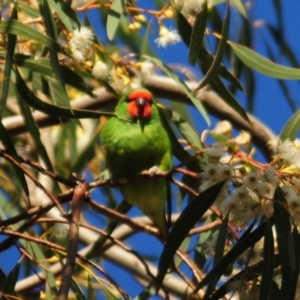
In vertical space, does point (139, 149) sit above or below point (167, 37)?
below

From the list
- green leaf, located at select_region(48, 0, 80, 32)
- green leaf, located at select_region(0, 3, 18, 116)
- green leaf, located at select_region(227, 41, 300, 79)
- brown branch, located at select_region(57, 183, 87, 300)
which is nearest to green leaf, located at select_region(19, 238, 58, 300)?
brown branch, located at select_region(57, 183, 87, 300)

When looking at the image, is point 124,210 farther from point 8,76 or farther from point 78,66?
point 8,76

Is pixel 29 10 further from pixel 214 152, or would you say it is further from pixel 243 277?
pixel 243 277

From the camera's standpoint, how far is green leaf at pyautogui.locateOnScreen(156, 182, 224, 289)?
6.62ft

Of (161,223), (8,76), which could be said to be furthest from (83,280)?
(8,76)

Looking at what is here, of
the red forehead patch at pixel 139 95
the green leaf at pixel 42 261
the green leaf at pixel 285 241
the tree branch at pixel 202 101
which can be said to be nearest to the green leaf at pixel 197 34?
the green leaf at pixel 285 241

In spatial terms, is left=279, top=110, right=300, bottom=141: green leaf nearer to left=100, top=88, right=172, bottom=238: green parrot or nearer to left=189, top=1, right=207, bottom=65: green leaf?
left=189, top=1, right=207, bottom=65: green leaf

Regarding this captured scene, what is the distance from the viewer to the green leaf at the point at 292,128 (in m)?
2.38

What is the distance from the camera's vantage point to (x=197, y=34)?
86.0 inches

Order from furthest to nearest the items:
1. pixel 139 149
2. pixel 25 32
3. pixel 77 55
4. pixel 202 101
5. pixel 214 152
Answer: pixel 202 101
pixel 139 149
pixel 77 55
pixel 25 32
pixel 214 152

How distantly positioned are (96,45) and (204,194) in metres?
0.81

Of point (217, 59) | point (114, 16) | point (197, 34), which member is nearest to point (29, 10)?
point (114, 16)

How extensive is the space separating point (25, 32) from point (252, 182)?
664 millimetres

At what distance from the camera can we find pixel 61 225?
2.55 meters
